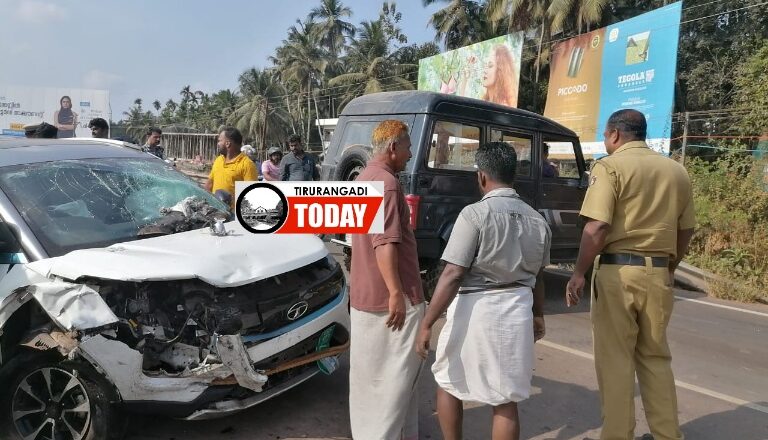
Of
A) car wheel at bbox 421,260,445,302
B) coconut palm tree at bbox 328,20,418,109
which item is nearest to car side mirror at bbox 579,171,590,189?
car wheel at bbox 421,260,445,302

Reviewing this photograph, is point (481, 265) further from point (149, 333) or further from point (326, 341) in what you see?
point (149, 333)

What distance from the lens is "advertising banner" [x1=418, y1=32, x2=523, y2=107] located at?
20.6m

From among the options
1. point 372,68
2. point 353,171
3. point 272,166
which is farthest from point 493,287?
point 372,68

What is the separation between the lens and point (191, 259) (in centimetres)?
293

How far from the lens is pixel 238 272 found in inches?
116

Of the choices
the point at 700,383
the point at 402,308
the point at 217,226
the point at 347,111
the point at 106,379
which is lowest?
the point at 700,383

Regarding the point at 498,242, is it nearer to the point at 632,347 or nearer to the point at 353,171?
the point at 632,347

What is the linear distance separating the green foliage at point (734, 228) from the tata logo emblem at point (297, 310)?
22.3 ft

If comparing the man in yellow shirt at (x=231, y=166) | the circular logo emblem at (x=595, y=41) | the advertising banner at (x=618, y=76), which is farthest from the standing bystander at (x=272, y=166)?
the circular logo emblem at (x=595, y=41)

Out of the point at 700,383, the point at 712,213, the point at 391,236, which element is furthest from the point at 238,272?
the point at 712,213

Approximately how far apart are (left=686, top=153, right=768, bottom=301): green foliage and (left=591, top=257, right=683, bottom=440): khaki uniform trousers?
220 inches

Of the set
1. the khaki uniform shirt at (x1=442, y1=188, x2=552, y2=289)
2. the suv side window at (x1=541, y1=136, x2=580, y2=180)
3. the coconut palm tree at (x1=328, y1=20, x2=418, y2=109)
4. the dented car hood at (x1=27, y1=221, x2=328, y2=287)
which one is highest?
the coconut palm tree at (x1=328, y1=20, x2=418, y2=109)

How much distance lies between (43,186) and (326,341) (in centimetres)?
198

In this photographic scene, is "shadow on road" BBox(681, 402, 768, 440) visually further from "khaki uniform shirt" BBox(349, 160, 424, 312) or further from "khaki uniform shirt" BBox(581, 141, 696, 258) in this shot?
"khaki uniform shirt" BBox(349, 160, 424, 312)
